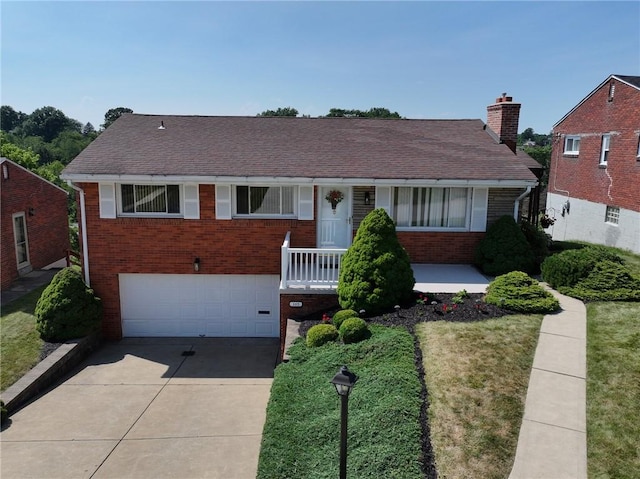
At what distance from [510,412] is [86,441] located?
23.6 ft

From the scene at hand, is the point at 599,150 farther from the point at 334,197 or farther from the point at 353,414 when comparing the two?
the point at 353,414

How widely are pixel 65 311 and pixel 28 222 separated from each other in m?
8.06

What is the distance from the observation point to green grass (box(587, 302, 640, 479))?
237 inches

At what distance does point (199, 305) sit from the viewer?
13.6m

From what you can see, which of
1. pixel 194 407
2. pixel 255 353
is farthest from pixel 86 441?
pixel 255 353

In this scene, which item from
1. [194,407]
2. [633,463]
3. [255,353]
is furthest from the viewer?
[255,353]

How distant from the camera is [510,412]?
686 cm

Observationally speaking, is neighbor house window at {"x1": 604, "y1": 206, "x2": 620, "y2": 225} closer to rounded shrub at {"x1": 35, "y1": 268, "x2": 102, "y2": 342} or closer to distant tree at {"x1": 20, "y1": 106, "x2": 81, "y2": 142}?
rounded shrub at {"x1": 35, "y1": 268, "x2": 102, "y2": 342}

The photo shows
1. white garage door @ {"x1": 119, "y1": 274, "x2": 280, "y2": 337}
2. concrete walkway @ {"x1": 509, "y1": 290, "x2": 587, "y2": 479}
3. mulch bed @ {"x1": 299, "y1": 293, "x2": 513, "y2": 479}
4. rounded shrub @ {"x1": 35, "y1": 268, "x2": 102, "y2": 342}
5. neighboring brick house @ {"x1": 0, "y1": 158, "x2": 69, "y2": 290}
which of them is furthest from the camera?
neighboring brick house @ {"x1": 0, "y1": 158, "x2": 69, "y2": 290}

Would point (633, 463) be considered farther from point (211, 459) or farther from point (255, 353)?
point (255, 353)

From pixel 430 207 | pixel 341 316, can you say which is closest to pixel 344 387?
pixel 341 316

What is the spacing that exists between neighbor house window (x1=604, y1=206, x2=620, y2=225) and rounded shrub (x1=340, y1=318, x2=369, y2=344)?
1504 cm

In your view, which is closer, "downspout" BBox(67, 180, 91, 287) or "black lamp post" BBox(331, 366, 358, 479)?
"black lamp post" BBox(331, 366, 358, 479)

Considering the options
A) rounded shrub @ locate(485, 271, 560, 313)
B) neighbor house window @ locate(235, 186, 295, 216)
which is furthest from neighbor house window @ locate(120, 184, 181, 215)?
rounded shrub @ locate(485, 271, 560, 313)
